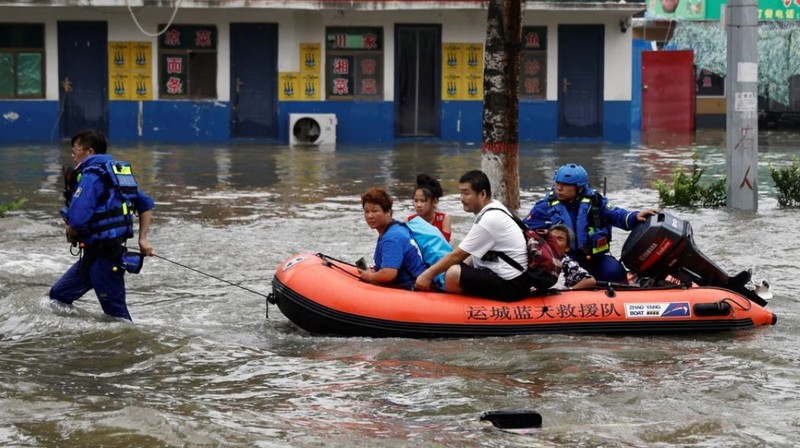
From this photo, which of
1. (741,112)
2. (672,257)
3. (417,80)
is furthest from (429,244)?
(417,80)

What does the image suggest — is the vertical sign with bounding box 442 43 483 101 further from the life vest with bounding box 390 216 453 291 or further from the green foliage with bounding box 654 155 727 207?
the life vest with bounding box 390 216 453 291

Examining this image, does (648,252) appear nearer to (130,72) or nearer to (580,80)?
(580,80)

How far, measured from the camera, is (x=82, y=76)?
2816cm

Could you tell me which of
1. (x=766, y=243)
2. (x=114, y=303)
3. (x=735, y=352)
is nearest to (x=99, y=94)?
(x=766, y=243)

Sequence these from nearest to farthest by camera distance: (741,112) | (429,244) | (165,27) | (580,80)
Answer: (429,244), (741,112), (165,27), (580,80)

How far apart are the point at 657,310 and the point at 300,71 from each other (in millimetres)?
19813

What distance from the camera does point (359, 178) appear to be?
68.1 feet

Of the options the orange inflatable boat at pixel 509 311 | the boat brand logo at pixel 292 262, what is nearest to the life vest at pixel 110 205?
the boat brand logo at pixel 292 262

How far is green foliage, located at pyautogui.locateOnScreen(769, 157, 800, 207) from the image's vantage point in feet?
54.7

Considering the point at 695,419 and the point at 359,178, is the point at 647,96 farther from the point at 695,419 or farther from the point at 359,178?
the point at 695,419

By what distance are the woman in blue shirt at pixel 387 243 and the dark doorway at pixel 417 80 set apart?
19.3 m

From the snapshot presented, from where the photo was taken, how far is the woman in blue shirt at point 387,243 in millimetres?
9430

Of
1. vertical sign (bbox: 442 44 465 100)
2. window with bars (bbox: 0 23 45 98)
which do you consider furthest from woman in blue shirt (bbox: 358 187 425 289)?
window with bars (bbox: 0 23 45 98)

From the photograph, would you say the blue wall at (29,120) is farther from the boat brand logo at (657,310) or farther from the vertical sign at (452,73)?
the boat brand logo at (657,310)
